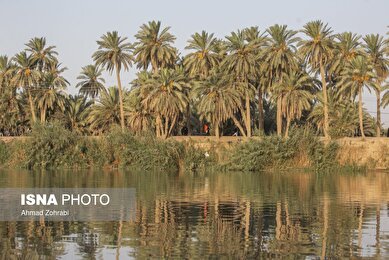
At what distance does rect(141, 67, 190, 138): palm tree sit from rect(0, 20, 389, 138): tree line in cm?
14

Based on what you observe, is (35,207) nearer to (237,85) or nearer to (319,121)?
(237,85)

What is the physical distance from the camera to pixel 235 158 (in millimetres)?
82438

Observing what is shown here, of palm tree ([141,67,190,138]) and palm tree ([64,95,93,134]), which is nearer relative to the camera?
palm tree ([141,67,190,138])

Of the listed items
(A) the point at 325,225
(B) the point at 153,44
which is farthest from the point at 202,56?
(A) the point at 325,225

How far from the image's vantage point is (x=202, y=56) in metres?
95.6

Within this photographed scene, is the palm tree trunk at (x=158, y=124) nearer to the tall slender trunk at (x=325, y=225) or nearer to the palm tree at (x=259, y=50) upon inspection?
the palm tree at (x=259, y=50)

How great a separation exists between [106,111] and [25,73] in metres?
11.9

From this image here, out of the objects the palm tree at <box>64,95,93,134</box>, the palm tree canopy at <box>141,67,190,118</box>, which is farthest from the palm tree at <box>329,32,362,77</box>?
the palm tree at <box>64,95,93,134</box>

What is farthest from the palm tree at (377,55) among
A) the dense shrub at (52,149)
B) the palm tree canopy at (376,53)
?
Answer: the dense shrub at (52,149)

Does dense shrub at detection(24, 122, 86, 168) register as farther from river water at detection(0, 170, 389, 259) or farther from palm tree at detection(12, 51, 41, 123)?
river water at detection(0, 170, 389, 259)

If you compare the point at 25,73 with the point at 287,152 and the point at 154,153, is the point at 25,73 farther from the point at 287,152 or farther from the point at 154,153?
the point at 287,152

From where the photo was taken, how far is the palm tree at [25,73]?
9706 centimetres

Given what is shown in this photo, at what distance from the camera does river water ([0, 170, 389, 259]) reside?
81.5ft

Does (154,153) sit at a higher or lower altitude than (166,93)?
lower
